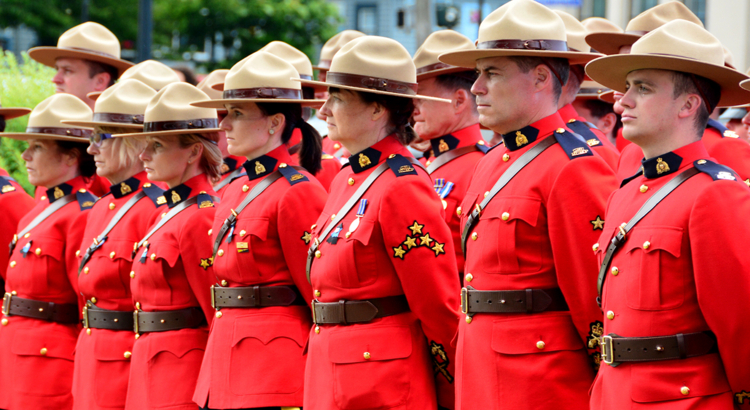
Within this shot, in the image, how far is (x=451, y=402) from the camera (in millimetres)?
4301

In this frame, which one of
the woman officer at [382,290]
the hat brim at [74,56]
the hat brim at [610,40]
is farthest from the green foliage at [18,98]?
the hat brim at [610,40]

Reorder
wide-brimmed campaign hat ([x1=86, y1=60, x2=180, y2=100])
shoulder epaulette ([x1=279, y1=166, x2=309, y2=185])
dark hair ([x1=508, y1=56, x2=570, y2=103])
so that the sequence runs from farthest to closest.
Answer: wide-brimmed campaign hat ([x1=86, y1=60, x2=180, y2=100]) → shoulder epaulette ([x1=279, y1=166, x2=309, y2=185]) → dark hair ([x1=508, y1=56, x2=570, y2=103])

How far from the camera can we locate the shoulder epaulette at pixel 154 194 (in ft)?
18.2

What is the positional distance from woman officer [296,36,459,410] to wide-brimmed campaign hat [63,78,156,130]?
2112 millimetres

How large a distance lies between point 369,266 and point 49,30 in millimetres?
21692

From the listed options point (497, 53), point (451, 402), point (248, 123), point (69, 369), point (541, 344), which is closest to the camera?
point (541, 344)

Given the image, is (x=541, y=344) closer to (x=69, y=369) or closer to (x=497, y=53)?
(x=497, y=53)

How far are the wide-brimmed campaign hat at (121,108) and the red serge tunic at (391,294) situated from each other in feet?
7.62

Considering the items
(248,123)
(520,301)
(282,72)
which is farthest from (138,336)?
(520,301)

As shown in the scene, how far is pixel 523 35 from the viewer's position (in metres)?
3.98

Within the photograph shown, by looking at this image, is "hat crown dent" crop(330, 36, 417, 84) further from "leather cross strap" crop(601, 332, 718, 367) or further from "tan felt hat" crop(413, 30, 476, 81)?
"leather cross strap" crop(601, 332, 718, 367)

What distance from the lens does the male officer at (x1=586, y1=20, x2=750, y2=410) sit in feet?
10.2

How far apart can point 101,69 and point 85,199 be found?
8.29 feet

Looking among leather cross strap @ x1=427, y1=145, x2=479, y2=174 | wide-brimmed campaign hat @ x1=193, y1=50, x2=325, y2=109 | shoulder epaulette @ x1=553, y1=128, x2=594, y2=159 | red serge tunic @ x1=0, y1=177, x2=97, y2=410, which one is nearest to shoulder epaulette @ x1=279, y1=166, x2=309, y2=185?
wide-brimmed campaign hat @ x1=193, y1=50, x2=325, y2=109
